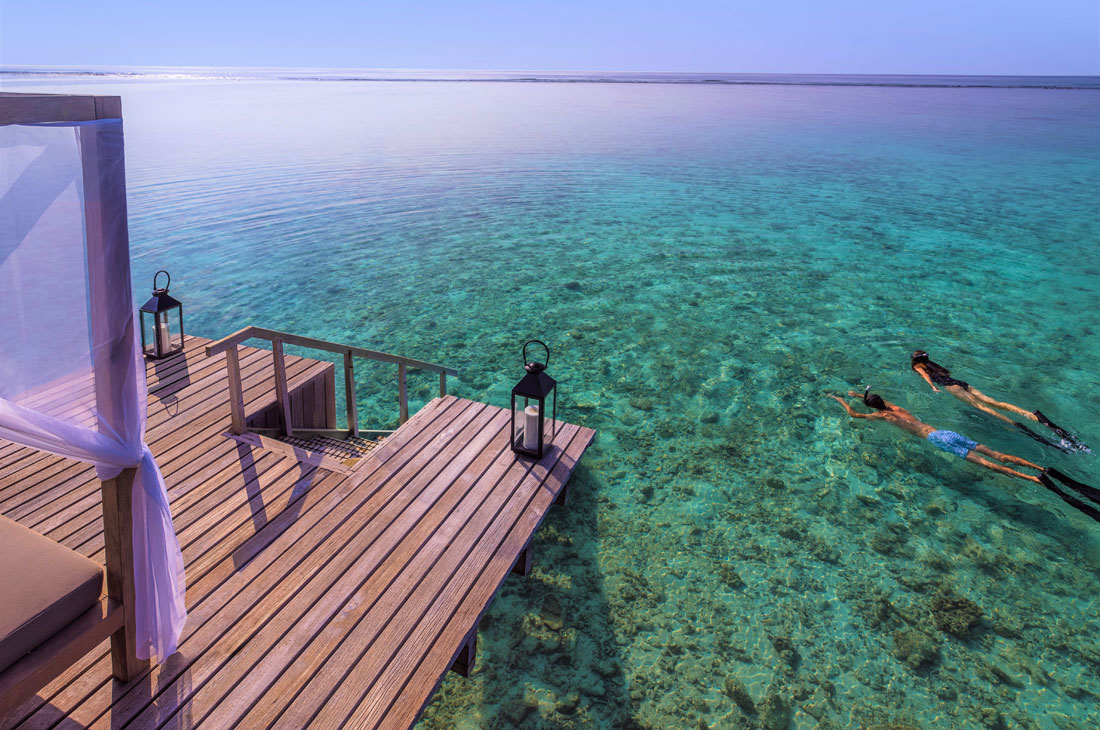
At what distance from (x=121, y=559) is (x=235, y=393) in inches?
97.6

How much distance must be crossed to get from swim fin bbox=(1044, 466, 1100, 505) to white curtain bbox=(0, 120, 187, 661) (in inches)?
337

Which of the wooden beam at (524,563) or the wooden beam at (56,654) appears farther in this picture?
the wooden beam at (524,563)

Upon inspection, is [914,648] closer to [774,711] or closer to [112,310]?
[774,711]

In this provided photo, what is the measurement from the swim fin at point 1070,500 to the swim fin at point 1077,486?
93mm

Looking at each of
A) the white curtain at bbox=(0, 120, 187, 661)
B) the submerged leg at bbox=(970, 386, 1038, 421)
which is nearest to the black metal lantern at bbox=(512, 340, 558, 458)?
the white curtain at bbox=(0, 120, 187, 661)

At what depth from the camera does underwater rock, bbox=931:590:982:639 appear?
5047mm

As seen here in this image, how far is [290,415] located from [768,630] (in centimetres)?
473

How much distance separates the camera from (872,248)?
16.6 m

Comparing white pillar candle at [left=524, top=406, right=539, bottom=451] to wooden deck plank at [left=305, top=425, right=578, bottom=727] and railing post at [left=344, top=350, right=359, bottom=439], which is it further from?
railing post at [left=344, top=350, right=359, bottom=439]

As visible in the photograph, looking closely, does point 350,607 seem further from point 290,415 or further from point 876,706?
point 876,706

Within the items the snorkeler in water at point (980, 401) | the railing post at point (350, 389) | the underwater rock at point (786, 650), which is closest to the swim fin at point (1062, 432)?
the snorkeler in water at point (980, 401)

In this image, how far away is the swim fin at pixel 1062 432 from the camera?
24.9ft

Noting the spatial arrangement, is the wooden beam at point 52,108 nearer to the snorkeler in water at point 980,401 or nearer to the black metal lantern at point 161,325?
the black metal lantern at point 161,325

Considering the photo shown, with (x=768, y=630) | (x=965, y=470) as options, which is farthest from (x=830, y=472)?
(x=768, y=630)
